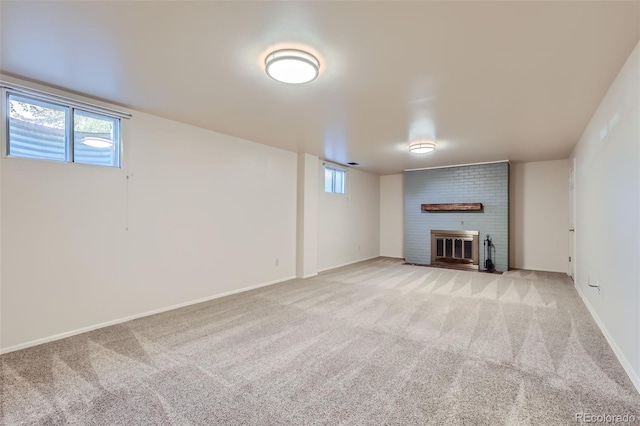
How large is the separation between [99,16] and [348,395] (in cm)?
289

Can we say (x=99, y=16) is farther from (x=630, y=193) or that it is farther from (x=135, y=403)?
(x=630, y=193)

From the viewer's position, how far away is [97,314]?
3143 mm

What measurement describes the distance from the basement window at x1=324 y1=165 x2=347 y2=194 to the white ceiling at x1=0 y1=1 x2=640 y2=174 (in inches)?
111

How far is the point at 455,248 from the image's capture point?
7.02 metres

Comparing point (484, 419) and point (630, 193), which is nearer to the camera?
point (484, 419)

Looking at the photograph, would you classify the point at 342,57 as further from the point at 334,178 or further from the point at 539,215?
the point at 539,215

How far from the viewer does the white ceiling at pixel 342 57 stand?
1.78m

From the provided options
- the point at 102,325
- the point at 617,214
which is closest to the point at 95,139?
the point at 102,325

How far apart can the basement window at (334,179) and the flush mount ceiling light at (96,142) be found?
4132mm

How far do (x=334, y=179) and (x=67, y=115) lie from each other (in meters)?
4.96

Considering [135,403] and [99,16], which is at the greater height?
[99,16]

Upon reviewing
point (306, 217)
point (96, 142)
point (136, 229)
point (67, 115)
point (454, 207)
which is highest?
point (67, 115)

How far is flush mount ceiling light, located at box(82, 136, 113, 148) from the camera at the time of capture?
3126 millimetres

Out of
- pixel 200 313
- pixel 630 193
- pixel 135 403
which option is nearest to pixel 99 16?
pixel 135 403
